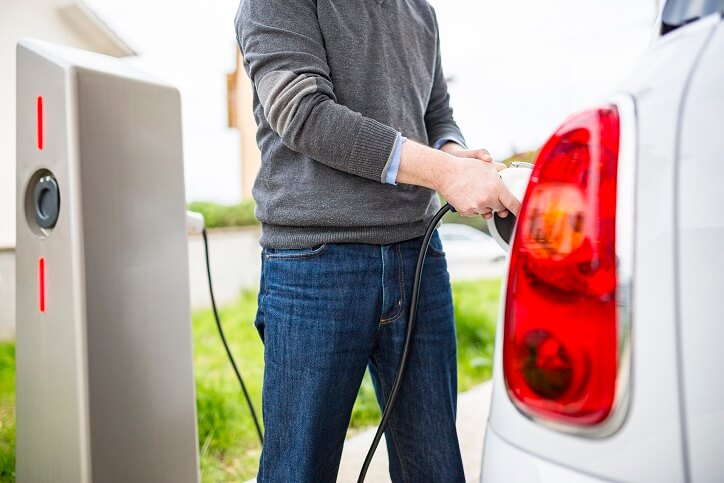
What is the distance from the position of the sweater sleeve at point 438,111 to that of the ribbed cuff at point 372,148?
416 millimetres

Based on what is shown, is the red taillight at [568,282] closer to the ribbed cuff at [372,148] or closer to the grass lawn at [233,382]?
the ribbed cuff at [372,148]

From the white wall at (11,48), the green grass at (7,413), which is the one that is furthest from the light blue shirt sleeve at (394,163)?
the white wall at (11,48)

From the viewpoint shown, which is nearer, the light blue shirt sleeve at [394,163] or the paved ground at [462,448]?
the light blue shirt sleeve at [394,163]

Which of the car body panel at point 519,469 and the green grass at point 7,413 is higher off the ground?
the car body panel at point 519,469

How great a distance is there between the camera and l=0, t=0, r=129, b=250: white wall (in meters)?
2.41

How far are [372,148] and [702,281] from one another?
52cm

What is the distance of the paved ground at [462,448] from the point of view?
84.3 inches

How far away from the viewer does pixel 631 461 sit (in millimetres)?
605

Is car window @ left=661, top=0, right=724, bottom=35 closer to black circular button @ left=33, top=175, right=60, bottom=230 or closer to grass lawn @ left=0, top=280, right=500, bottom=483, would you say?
black circular button @ left=33, top=175, right=60, bottom=230

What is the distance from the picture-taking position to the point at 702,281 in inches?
23.2

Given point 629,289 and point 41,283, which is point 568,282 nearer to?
point 629,289

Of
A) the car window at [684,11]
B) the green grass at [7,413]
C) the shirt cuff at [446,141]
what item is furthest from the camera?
the green grass at [7,413]

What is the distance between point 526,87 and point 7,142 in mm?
3077

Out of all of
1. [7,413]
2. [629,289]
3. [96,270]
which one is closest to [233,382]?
[7,413]
